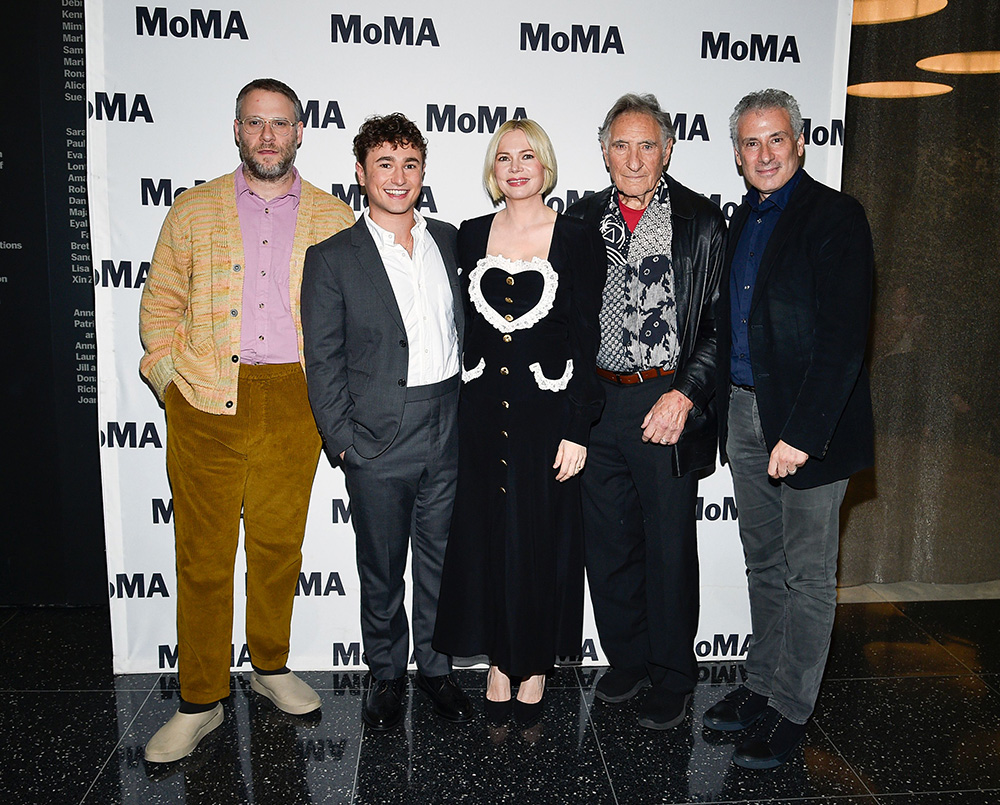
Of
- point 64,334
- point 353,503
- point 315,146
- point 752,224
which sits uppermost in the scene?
point 315,146

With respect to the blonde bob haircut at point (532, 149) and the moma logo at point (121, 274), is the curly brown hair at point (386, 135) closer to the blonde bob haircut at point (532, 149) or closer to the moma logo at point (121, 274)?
the blonde bob haircut at point (532, 149)

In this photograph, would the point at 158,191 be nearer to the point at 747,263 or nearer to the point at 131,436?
the point at 131,436

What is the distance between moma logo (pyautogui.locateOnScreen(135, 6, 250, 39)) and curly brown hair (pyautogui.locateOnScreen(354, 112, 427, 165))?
2.50ft

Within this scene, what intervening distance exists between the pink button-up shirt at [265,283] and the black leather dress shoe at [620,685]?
169 cm

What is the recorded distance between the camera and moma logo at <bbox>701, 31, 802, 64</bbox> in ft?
10.5

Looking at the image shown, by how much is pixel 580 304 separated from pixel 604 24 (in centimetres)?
123

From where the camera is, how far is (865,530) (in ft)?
13.4

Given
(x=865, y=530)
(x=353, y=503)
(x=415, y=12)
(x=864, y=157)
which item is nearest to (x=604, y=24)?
(x=415, y=12)

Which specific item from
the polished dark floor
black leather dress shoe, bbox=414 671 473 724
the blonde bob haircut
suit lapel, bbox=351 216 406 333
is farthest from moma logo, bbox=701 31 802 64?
black leather dress shoe, bbox=414 671 473 724

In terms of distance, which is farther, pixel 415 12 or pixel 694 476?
pixel 415 12

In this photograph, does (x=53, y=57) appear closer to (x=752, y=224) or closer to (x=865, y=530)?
(x=752, y=224)

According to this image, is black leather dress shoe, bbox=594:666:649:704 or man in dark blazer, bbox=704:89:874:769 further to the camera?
black leather dress shoe, bbox=594:666:649:704

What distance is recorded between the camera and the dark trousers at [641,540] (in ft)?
9.25

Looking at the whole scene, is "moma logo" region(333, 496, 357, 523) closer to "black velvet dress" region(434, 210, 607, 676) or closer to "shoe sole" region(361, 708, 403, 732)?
"black velvet dress" region(434, 210, 607, 676)
